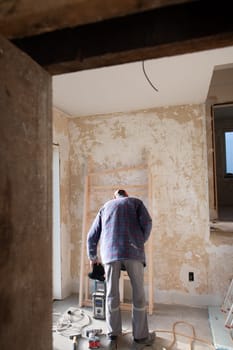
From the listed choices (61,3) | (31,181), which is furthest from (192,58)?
(31,181)

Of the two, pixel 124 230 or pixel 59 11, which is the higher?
pixel 59 11

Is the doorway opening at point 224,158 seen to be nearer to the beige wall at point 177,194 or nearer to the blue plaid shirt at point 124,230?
the beige wall at point 177,194

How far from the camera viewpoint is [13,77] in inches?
31.5

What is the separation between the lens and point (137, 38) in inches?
→ 32.9

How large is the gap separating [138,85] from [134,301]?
2.14 m

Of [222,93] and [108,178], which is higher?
[222,93]

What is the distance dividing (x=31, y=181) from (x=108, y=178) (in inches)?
113

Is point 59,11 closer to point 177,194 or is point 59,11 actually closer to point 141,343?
point 141,343

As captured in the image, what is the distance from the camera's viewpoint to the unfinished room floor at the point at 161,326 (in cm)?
255

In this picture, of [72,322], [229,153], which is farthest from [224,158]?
[72,322]

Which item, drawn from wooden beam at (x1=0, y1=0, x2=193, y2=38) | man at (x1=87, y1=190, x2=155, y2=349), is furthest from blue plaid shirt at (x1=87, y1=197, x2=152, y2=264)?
wooden beam at (x1=0, y1=0, x2=193, y2=38)

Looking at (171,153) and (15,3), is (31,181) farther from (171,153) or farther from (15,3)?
(171,153)

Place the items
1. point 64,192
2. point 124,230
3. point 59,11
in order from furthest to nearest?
point 64,192 < point 124,230 < point 59,11

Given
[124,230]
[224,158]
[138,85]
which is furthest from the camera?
[224,158]
